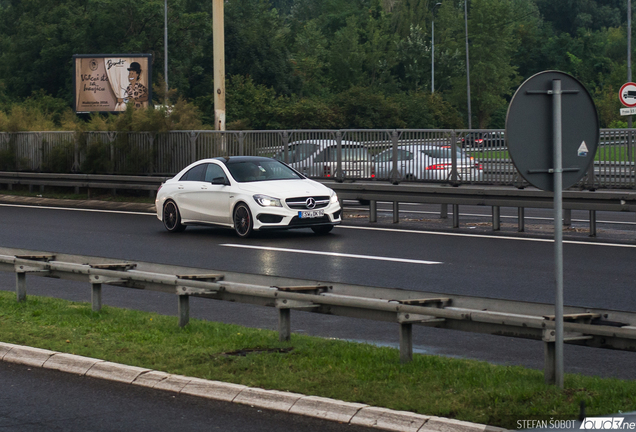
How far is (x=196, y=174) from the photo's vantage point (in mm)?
17656

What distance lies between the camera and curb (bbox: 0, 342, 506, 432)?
5.34 m

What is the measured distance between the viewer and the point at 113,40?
6581cm

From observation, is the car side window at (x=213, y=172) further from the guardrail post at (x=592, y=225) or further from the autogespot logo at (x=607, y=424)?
the autogespot logo at (x=607, y=424)

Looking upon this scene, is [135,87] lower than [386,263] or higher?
higher

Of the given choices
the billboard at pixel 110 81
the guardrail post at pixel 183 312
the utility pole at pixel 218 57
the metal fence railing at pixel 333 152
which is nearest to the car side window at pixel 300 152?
the metal fence railing at pixel 333 152

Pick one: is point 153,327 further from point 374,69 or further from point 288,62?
point 374,69

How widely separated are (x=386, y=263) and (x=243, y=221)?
4023 millimetres

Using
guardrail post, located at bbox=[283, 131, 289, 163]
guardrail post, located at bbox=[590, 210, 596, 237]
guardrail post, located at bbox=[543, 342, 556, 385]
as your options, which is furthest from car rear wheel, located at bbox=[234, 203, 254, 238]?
guardrail post, located at bbox=[543, 342, 556, 385]

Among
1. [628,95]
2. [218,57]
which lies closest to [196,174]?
[218,57]

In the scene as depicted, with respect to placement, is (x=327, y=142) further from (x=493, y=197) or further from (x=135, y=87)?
(x=135, y=87)

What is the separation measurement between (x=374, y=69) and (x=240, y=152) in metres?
63.8

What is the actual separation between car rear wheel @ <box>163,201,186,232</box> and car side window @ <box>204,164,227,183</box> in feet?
3.04

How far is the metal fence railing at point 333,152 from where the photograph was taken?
56.3 ft

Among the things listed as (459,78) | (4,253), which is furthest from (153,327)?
(459,78)
